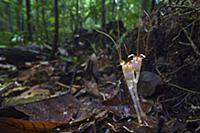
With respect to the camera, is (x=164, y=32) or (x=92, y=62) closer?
(x=164, y=32)

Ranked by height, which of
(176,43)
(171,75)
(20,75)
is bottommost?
(20,75)

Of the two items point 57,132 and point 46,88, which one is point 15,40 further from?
point 57,132

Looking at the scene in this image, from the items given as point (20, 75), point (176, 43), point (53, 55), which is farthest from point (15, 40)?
point (176, 43)

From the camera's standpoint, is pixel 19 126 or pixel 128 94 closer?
pixel 19 126

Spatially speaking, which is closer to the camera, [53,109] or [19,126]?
[19,126]

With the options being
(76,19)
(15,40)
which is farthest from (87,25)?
(15,40)

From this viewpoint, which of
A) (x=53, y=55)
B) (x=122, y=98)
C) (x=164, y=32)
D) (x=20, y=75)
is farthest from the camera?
(x=53, y=55)

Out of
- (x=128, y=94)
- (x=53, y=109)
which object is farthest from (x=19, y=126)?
(x=128, y=94)

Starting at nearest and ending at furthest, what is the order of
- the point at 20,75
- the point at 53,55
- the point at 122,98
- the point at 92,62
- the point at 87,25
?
1. the point at 122,98
2. the point at 92,62
3. the point at 20,75
4. the point at 53,55
5. the point at 87,25

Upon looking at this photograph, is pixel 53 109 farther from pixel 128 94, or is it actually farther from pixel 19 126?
pixel 128 94

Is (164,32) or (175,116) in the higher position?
(164,32)
